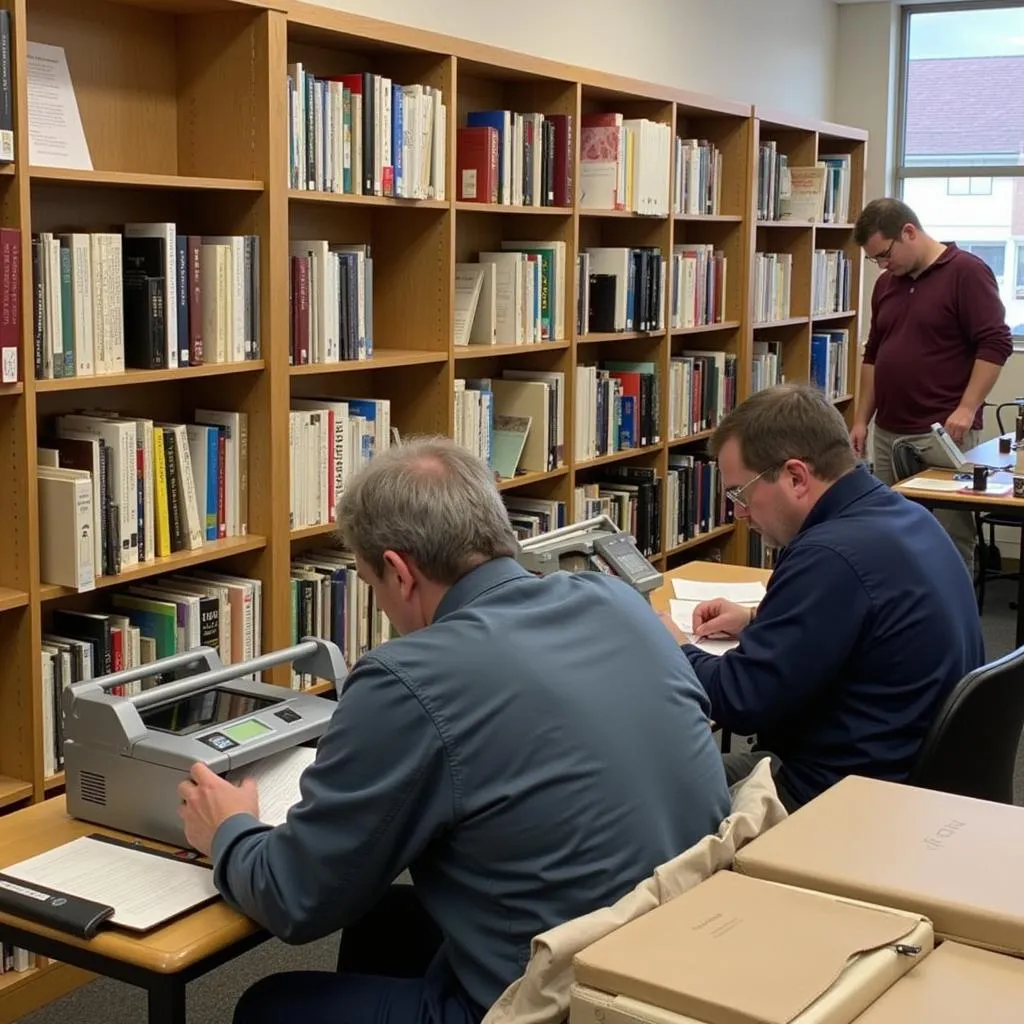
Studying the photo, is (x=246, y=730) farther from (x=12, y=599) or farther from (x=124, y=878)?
(x=12, y=599)

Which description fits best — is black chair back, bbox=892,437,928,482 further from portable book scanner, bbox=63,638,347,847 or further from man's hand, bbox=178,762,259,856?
man's hand, bbox=178,762,259,856

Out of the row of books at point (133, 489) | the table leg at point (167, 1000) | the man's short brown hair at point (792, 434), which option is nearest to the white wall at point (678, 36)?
the row of books at point (133, 489)

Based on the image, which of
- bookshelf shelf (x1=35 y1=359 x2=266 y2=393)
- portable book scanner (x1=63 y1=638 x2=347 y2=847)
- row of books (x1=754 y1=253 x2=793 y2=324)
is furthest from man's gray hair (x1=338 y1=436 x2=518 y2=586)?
row of books (x1=754 y1=253 x2=793 y2=324)

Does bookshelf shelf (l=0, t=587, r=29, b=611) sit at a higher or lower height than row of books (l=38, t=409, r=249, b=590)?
lower

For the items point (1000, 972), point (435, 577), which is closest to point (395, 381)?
point (435, 577)

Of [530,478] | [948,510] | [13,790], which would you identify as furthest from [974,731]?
[948,510]

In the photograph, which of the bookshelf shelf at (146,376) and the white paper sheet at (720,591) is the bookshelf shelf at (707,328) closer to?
the white paper sheet at (720,591)

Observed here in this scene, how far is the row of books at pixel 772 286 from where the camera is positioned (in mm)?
5836

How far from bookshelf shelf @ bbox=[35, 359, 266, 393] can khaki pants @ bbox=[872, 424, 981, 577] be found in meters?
2.35

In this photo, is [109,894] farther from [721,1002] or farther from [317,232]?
[317,232]

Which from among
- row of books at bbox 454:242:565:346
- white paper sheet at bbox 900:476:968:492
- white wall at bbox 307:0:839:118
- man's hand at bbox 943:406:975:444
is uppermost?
white wall at bbox 307:0:839:118

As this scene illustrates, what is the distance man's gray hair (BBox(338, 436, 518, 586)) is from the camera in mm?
1761

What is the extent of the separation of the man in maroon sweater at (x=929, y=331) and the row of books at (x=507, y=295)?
5.51ft

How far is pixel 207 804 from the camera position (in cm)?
174
